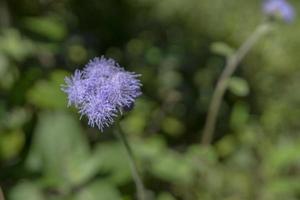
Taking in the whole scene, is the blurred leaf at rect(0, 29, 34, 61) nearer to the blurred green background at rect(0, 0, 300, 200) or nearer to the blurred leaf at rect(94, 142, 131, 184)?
the blurred green background at rect(0, 0, 300, 200)

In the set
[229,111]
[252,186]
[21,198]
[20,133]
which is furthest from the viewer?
[229,111]

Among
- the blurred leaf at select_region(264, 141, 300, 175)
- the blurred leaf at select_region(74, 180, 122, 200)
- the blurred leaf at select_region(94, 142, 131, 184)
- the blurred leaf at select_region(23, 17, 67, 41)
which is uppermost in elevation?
the blurred leaf at select_region(23, 17, 67, 41)

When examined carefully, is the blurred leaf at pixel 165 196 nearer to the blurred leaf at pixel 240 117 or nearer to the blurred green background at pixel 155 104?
the blurred green background at pixel 155 104

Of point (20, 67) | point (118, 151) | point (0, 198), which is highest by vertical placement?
point (20, 67)

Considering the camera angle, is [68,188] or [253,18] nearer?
[68,188]

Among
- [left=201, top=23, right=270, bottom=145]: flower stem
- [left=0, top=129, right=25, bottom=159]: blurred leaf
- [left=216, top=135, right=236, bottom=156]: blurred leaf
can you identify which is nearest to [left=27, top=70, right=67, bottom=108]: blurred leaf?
[left=0, top=129, right=25, bottom=159]: blurred leaf

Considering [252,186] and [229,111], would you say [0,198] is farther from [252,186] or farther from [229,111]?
[229,111]

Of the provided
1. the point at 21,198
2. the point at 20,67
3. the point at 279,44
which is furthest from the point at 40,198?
the point at 279,44

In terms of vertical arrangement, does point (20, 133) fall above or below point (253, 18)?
below
